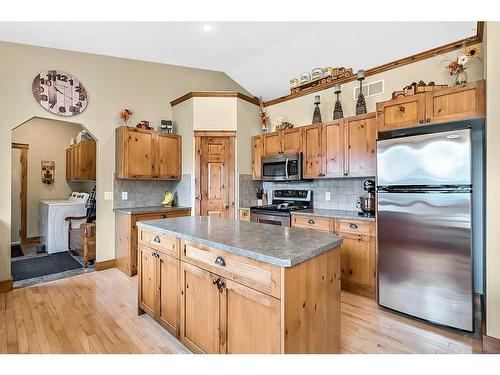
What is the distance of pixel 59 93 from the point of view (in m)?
3.38

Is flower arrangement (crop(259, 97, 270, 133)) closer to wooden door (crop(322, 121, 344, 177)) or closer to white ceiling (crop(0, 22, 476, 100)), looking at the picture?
white ceiling (crop(0, 22, 476, 100))

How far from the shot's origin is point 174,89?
447 cm

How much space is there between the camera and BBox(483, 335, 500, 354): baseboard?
1.85 m

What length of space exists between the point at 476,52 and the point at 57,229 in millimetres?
6217

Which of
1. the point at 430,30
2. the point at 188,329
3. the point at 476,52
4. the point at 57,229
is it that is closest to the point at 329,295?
the point at 188,329

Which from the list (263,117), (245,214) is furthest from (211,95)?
(245,214)

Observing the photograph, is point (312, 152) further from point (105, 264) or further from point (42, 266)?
point (42, 266)

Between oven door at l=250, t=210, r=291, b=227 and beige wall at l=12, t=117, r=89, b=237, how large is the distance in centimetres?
416

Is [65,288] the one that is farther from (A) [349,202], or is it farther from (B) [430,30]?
(B) [430,30]

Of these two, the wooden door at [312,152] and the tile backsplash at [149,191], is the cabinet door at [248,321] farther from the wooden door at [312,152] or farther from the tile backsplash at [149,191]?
the tile backsplash at [149,191]

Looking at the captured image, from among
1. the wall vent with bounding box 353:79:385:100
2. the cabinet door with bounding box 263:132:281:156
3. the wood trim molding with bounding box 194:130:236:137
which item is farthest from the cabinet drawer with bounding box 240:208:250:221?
the wall vent with bounding box 353:79:385:100

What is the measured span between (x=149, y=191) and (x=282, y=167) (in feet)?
7.18

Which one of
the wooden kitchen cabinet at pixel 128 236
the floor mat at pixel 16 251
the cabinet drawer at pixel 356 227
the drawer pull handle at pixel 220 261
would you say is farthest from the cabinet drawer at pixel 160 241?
the floor mat at pixel 16 251

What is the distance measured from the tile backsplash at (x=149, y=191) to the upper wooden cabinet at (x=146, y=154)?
0.61 ft
